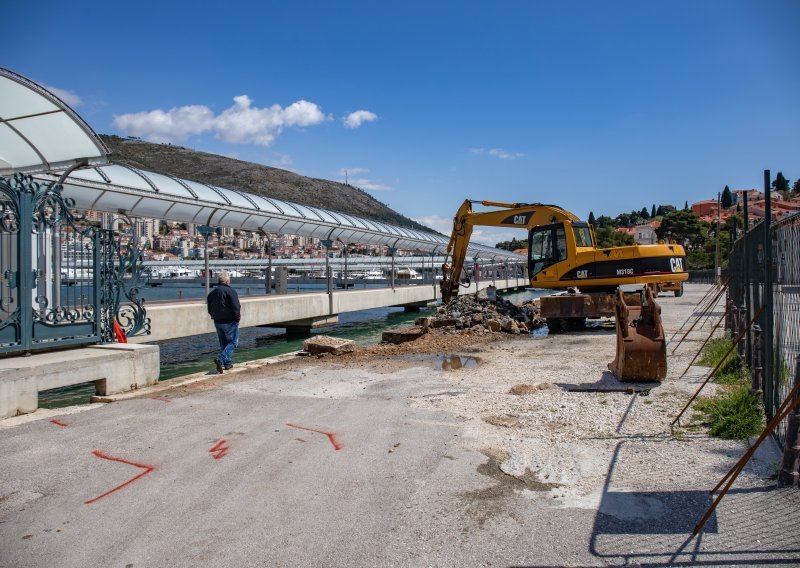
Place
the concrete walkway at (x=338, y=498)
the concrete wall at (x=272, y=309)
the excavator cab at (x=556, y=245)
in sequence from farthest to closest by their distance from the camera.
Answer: the excavator cab at (x=556, y=245)
the concrete wall at (x=272, y=309)
the concrete walkway at (x=338, y=498)

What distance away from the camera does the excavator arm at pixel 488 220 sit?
2023cm

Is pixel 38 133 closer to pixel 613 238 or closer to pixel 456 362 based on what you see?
pixel 456 362

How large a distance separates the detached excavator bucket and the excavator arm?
1130cm

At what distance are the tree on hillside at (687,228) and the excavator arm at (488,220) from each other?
8230cm

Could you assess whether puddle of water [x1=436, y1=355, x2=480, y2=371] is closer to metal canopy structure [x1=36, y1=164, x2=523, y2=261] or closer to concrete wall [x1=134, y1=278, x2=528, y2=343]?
concrete wall [x1=134, y1=278, x2=528, y2=343]

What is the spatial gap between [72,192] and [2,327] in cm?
683

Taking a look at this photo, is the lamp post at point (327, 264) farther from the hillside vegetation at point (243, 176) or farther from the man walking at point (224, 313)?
the hillside vegetation at point (243, 176)

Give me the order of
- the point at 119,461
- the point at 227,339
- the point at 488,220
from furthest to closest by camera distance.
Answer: the point at 488,220 < the point at 227,339 < the point at 119,461

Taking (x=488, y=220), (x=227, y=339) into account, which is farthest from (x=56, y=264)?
(x=488, y=220)

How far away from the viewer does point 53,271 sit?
843 cm

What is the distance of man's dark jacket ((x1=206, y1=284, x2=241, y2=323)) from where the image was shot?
9.98 m

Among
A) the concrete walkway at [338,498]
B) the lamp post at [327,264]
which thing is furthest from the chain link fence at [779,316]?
the lamp post at [327,264]

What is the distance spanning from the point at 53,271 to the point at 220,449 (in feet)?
15.3

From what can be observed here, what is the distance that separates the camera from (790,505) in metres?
4.13
